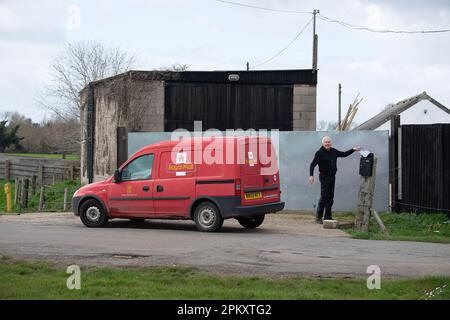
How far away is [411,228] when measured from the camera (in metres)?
14.5

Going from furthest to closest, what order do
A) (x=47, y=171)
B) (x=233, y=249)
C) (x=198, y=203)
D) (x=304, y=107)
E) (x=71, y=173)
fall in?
(x=47, y=171) < (x=71, y=173) < (x=304, y=107) < (x=198, y=203) < (x=233, y=249)

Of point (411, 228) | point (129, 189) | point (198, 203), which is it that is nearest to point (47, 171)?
point (129, 189)

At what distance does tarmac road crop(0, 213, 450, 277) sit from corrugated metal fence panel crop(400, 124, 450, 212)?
9.86 feet

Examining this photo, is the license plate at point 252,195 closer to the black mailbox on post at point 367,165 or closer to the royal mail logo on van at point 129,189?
the black mailbox on post at point 367,165

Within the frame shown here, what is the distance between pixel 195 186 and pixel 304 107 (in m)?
11.4

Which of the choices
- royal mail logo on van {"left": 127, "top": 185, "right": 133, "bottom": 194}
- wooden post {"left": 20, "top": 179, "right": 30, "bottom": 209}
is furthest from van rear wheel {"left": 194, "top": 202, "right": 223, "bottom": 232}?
wooden post {"left": 20, "top": 179, "right": 30, "bottom": 209}

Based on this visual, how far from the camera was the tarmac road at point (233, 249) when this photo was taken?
9.05m

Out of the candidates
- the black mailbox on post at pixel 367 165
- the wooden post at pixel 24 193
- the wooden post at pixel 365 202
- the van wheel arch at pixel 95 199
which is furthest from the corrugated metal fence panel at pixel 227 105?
the wooden post at pixel 365 202

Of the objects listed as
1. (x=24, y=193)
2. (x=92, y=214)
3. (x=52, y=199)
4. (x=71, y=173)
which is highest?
(x=71, y=173)

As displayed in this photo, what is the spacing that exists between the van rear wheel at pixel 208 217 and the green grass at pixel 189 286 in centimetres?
443

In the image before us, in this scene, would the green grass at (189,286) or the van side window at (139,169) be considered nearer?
the green grass at (189,286)

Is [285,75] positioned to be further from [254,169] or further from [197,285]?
[197,285]

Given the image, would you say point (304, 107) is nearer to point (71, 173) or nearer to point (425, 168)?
point (425, 168)

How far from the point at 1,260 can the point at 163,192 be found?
466 cm
